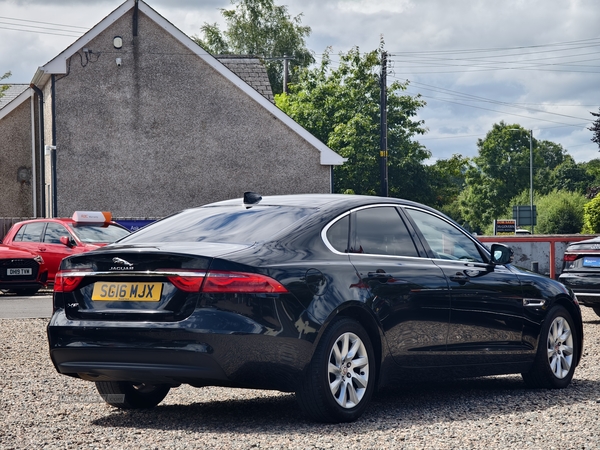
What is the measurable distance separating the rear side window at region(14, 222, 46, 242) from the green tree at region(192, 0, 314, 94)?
4194cm

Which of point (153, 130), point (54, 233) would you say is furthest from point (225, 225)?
point (153, 130)

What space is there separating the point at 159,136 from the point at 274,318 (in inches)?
1119

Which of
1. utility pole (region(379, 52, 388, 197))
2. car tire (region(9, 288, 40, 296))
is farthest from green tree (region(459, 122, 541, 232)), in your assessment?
car tire (region(9, 288, 40, 296))

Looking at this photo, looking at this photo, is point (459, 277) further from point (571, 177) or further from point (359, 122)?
point (571, 177)

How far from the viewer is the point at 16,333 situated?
13.1 metres

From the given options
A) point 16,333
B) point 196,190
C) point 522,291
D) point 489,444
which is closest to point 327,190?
point 196,190

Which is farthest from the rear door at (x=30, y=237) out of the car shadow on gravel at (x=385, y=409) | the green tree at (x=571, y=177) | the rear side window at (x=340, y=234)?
the green tree at (x=571, y=177)

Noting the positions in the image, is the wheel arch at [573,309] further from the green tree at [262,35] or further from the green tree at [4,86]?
the green tree at [262,35]

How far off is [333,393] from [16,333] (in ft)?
25.4

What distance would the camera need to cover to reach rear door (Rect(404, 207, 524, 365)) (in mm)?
7562

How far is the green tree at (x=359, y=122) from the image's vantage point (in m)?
53.0

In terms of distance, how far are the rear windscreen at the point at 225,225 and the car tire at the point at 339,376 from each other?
2.50 feet

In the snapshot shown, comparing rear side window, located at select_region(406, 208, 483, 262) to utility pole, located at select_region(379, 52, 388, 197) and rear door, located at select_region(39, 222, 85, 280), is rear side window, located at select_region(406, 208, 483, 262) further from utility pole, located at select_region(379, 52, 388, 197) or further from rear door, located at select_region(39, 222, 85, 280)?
utility pole, located at select_region(379, 52, 388, 197)

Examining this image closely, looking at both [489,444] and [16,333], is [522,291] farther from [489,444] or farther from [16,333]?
[16,333]
